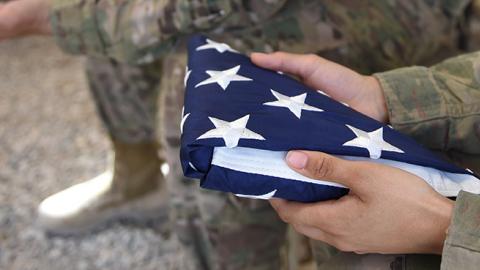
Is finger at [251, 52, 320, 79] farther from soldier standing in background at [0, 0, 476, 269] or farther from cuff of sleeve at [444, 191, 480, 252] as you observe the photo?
cuff of sleeve at [444, 191, 480, 252]

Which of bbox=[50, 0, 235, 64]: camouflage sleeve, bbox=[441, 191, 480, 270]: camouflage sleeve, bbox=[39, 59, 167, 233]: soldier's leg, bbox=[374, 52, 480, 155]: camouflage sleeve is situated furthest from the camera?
bbox=[39, 59, 167, 233]: soldier's leg

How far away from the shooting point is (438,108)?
671 millimetres

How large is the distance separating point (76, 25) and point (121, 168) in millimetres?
408

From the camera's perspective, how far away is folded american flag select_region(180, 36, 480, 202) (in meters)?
0.53

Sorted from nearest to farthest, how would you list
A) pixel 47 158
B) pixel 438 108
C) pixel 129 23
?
1. pixel 438 108
2. pixel 129 23
3. pixel 47 158

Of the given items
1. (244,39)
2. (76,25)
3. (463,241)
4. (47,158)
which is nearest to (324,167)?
(463,241)

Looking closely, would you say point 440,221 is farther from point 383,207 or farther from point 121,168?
point 121,168

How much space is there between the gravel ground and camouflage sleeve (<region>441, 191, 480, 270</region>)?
2.23 feet

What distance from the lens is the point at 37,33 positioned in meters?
0.90

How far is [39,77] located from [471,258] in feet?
4.77

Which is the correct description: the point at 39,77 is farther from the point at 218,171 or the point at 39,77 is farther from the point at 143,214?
the point at 218,171

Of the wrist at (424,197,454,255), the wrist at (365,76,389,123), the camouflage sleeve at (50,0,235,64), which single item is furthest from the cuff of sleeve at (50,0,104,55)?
the wrist at (424,197,454,255)

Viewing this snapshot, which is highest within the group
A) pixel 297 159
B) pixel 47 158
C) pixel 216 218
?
pixel 297 159

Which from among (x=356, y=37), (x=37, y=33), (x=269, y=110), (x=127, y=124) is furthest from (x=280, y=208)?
(x=127, y=124)
